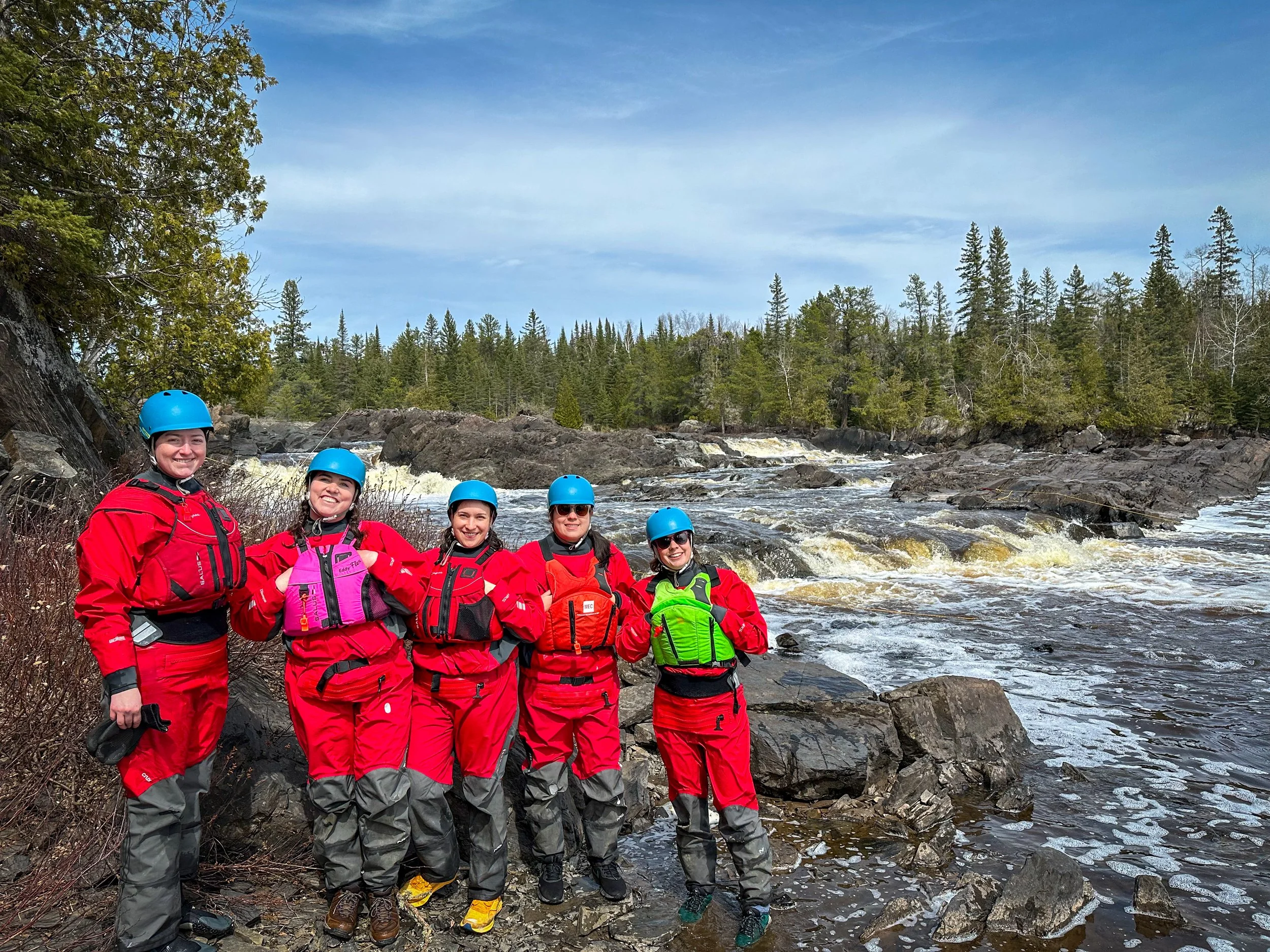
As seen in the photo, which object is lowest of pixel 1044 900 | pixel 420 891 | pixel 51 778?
pixel 1044 900

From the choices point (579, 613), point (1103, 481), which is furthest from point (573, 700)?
point (1103, 481)

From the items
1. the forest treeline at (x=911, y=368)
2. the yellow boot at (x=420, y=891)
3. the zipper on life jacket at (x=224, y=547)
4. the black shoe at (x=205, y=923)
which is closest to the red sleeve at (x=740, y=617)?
the yellow boot at (x=420, y=891)

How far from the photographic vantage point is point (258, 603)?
306cm

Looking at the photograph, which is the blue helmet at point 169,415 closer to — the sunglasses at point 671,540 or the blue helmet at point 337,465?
the blue helmet at point 337,465

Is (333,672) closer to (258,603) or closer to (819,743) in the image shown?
(258,603)

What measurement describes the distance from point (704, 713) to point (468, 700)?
3.76ft

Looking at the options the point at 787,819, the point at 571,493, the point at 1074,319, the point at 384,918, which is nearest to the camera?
the point at 384,918

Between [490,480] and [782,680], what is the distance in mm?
30373

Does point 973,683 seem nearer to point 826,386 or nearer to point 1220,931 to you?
point 1220,931

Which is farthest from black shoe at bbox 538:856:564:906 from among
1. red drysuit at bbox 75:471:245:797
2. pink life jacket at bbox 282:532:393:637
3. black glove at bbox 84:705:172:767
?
black glove at bbox 84:705:172:767

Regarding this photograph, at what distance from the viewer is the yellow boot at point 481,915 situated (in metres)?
3.33

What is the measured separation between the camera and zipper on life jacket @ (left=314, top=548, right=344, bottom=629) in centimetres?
309

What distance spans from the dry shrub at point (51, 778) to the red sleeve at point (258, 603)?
86 centimetres

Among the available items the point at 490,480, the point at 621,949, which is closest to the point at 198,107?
the point at 621,949
